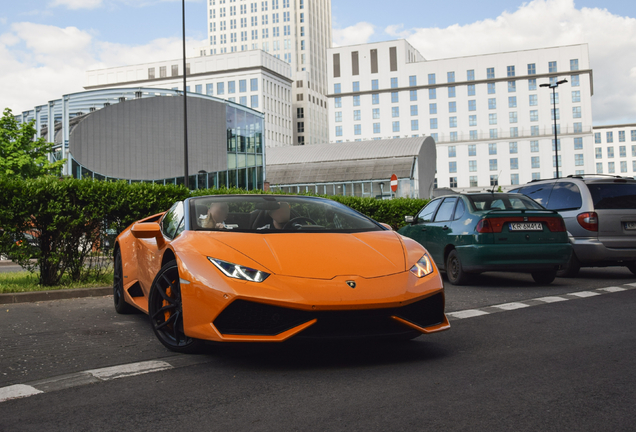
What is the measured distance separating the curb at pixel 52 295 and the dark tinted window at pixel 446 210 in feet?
17.4

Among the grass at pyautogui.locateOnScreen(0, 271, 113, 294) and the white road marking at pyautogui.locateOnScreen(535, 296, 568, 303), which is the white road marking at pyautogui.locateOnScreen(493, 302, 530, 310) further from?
the grass at pyautogui.locateOnScreen(0, 271, 113, 294)

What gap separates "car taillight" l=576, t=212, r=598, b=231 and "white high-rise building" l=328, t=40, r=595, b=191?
8797cm

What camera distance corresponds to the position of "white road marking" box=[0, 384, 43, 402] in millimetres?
3697

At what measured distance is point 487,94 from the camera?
10294 centimetres

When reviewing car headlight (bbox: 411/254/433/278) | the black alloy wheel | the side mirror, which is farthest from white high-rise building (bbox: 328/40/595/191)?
car headlight (bbox: 411/254/433/278)

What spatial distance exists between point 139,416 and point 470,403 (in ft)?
5.62

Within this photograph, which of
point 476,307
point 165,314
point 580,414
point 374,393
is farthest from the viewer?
point 476,307

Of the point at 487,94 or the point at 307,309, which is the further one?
the point at 487,94

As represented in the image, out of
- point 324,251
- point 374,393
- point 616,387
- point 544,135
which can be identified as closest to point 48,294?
point 324,251

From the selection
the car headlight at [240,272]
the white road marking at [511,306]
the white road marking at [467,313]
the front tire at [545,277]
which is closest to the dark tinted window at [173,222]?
the car headlight at [240,272]

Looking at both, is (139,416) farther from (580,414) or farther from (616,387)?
(616,387)

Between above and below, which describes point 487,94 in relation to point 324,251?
above

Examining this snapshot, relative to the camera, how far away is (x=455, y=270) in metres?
10.0

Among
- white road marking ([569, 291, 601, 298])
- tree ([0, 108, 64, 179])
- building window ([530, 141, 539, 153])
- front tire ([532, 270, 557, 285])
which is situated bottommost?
white road marking ([569, 291, 601, 298])
